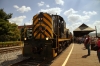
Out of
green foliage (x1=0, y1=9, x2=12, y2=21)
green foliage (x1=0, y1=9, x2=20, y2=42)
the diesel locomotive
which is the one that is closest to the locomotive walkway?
the diesel locomotive

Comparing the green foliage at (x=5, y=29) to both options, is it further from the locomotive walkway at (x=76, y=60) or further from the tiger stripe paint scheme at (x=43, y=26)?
the locomotive walkway at (x=76, y=60)

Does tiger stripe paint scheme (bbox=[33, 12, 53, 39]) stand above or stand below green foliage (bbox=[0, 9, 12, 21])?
below

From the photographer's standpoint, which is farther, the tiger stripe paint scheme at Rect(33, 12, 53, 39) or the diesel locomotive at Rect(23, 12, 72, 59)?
the tiger stripe paint scheme at Rect(33, 12, 53, 39)

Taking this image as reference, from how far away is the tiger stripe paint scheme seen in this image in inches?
354

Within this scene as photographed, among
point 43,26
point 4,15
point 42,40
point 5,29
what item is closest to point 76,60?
point 42,40

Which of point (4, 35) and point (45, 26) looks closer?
point (45, 26)

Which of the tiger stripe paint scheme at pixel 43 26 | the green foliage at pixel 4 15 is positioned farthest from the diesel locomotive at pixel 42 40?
the green foliage at pixel 4 15

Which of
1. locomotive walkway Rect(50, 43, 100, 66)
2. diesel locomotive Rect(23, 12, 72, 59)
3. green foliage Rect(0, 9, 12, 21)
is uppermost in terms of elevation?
green foliage Rect(0, 9, 12, 21)

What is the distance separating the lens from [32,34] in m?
9.77

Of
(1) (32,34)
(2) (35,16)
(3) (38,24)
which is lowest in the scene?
(1) (32,34)

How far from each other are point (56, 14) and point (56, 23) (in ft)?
2.53

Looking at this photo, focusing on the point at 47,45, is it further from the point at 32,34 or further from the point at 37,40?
the point at 32,34

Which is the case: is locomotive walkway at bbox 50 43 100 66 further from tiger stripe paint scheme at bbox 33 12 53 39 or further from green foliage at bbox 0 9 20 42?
green foliage at bbox 0 9 20 42

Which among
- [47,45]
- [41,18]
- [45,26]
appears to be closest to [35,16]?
[41,18]
